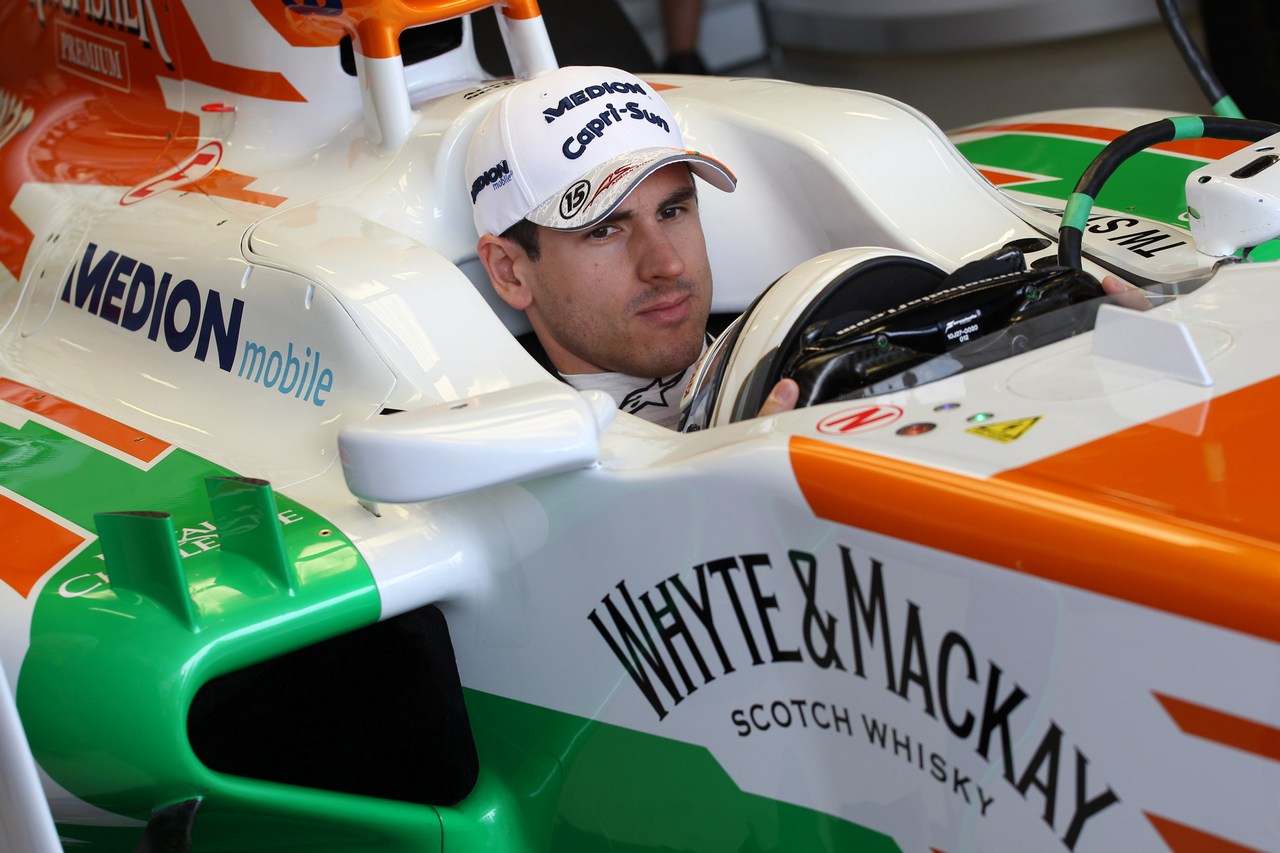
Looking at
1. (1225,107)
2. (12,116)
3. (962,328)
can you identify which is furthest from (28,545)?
(1225,107)

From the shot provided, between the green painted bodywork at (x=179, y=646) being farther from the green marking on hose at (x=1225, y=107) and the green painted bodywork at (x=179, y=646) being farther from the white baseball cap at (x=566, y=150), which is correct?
the green marking on hose at (x=1225, y=107)

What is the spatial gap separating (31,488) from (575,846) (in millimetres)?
766

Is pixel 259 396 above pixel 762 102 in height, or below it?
below

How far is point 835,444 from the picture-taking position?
1.19 meters

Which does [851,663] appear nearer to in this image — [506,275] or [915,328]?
[915,328]

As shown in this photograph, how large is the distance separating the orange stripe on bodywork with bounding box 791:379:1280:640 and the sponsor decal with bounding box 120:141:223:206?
1387mm

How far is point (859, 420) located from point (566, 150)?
771 millimetres

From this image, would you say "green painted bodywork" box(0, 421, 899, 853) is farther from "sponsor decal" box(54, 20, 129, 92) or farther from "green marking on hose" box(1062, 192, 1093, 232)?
"sponsor decal" box(54, 20, 129, 92)

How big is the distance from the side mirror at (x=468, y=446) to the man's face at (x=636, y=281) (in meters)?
0.58

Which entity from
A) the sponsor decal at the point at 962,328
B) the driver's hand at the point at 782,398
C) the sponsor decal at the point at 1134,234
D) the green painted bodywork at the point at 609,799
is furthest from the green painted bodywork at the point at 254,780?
the sponsor decal at the point at 1134,234

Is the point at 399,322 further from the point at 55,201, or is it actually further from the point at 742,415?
the point at 55,201

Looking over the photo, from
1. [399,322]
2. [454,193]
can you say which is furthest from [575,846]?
[454,193]

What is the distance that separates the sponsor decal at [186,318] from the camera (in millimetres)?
1758

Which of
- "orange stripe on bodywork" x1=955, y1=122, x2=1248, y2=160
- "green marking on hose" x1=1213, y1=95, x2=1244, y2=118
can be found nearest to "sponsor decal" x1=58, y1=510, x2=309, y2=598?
"orange stripe on bodywork" x1=955, y1=122, x2=1248, y2=160
